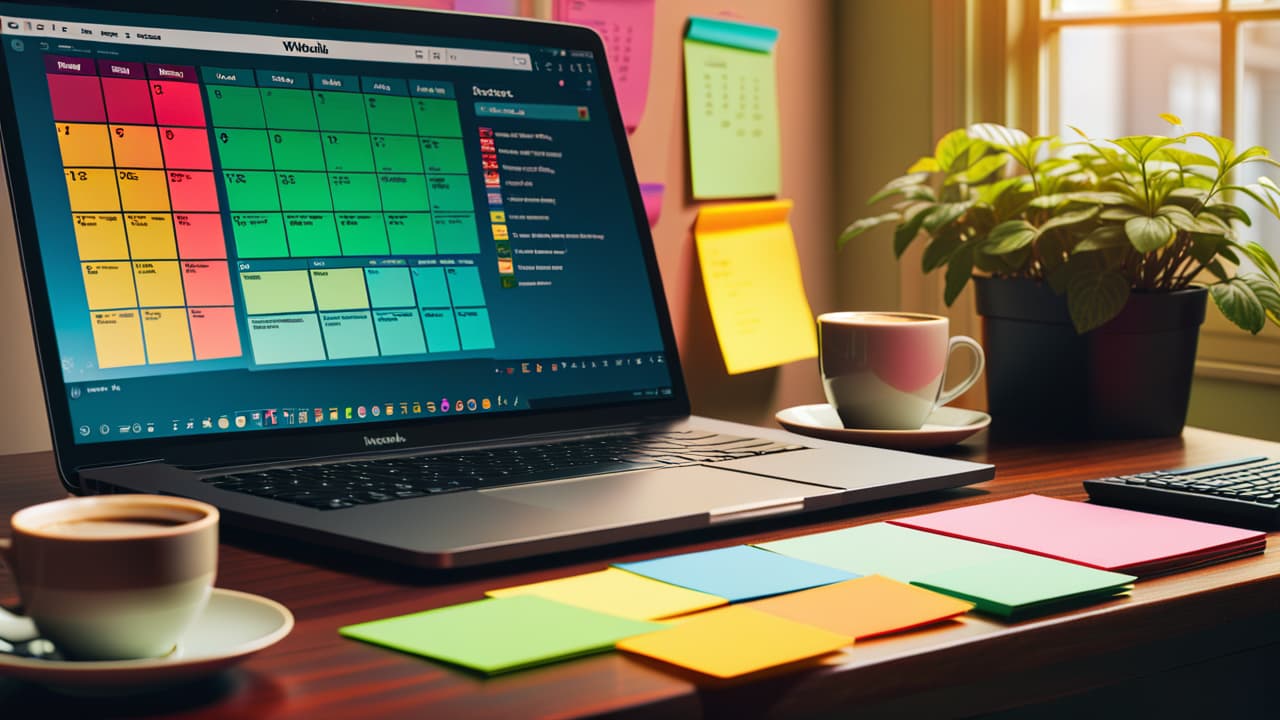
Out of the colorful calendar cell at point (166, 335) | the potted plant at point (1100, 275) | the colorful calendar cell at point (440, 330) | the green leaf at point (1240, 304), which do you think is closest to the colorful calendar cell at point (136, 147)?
the colorful calendar cell at point (166, 335)

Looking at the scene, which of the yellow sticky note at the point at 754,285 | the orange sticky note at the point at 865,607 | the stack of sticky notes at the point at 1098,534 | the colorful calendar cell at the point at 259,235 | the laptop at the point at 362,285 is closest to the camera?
the orange sticky note at the point at 865,607

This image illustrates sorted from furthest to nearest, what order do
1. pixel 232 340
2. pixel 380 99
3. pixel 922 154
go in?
pixel 922 154
pixel 380 99
pixel 232 340

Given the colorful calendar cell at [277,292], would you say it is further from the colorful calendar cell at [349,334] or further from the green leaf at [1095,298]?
the green leaf at [1095,298]

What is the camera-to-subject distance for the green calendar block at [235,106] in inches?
35.8

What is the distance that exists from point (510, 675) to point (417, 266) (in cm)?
52

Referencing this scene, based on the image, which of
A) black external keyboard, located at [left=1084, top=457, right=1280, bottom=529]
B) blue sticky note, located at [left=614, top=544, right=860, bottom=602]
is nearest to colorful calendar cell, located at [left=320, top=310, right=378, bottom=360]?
blue sticky note, located at [left=614, top=544, right=860, bottom=602]

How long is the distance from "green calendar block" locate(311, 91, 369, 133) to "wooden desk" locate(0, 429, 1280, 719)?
35cm

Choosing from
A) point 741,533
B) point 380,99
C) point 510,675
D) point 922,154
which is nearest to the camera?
point 510,675

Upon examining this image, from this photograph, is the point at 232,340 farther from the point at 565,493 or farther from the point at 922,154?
the point at 922,154

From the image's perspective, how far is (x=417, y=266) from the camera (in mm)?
965

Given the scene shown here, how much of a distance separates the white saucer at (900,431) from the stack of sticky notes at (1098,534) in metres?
0.22

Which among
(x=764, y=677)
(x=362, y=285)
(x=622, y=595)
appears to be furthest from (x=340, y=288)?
(x=764, y=677)

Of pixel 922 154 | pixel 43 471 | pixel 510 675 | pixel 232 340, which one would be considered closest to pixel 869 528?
pixel 510 675

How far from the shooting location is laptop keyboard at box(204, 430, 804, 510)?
76 cm
